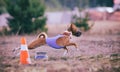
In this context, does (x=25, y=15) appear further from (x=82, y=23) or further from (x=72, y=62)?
(x=72, y=62)

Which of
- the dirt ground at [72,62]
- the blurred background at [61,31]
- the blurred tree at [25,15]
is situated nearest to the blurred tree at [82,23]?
the blurred background at [61,31]

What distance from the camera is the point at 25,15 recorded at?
Answer: 13.7 m

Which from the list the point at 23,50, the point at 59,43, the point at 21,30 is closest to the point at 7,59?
the point at 23,50

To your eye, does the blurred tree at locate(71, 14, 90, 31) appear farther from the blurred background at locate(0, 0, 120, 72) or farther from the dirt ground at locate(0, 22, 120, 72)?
the dirt ground at locate(0, 22, 120, 72)

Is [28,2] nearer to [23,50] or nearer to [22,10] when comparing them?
[22,10]

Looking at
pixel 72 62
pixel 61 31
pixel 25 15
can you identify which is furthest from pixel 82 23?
pixel 72 62

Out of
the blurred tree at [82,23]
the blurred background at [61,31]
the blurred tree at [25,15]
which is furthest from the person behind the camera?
the blurred tree at [82,23]

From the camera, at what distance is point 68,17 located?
2197cm

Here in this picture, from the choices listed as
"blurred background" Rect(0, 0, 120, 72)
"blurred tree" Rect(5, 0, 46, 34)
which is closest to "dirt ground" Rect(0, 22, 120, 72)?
"blurred background" Rect(0, 0, 120, 72)

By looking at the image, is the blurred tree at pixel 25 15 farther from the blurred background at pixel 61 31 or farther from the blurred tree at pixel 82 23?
the blurred tree at pixel 82 23

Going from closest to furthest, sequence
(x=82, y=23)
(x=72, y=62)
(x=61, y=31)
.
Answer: (x=72, y=62), (x=82, y=23), (x=61, y=31)

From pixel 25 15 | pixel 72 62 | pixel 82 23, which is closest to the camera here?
pixel 72 62

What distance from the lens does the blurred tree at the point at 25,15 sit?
13617 mm

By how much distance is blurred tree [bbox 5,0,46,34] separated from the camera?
1362 centimetres
